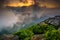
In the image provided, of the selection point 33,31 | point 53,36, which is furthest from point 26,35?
point 53,36

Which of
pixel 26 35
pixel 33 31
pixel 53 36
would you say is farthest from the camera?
pixel 33 31

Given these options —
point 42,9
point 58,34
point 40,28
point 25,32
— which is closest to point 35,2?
point 42,9

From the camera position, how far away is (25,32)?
2123 millimetres

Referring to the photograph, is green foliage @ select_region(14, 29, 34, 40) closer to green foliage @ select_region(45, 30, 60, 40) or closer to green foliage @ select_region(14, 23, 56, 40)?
green foliage @ select_region(14, 23, 56, 40)

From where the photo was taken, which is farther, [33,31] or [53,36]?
[33,31]

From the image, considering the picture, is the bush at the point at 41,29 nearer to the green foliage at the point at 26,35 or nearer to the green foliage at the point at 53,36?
the green foliage at the point at 26,35

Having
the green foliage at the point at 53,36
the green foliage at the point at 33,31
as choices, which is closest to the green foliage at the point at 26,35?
the green foliage at the point at 33,31

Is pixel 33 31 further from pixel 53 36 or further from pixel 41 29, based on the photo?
pixel 53 36

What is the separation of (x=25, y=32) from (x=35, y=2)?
810mm

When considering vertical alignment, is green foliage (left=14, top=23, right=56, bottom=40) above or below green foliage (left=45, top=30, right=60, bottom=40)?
below

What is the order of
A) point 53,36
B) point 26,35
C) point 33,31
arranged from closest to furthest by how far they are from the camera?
1. point 53,36
2. point 26,35
3. point 33,31

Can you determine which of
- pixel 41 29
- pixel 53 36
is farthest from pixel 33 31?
pixel 53 36

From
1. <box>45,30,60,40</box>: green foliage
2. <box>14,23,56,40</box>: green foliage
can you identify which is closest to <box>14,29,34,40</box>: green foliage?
<box>14,23,56,40</box>: green foliage

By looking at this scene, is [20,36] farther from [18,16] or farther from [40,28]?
[18,16]
